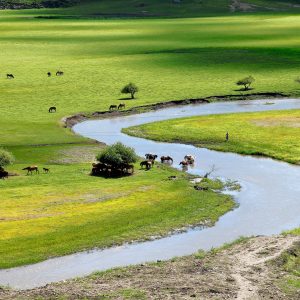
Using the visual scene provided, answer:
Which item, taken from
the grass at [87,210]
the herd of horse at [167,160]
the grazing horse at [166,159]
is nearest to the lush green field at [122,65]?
the herd of horse at [167,160]

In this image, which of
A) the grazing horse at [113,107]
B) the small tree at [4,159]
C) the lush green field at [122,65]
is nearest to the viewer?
the small tree at [4,159]

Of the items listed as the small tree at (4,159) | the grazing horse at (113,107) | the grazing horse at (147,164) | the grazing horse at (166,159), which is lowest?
the grazing horse at (113,107)

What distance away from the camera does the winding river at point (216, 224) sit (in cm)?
4044

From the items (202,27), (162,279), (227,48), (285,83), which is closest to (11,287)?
(162,279)

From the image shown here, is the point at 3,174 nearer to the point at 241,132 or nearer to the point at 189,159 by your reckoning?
the point at 189,159

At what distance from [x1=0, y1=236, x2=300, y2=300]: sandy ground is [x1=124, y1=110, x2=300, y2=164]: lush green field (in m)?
27.7

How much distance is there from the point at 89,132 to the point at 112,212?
32486 mm

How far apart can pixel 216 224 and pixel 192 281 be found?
1391 cm

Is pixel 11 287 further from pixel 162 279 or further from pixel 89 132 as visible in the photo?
pixel 89 132

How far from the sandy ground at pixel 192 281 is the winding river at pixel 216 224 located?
304cm

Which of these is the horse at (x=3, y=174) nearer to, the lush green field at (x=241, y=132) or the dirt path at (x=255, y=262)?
the lush green field at (x=241, y=132)

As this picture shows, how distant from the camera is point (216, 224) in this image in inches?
1928

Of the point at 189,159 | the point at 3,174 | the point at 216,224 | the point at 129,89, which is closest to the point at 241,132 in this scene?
the point at 189,159

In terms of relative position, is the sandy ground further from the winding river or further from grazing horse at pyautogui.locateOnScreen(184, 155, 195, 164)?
grazing horse at pyautogui.locateOnScreen(184, 155, 195, 164)
